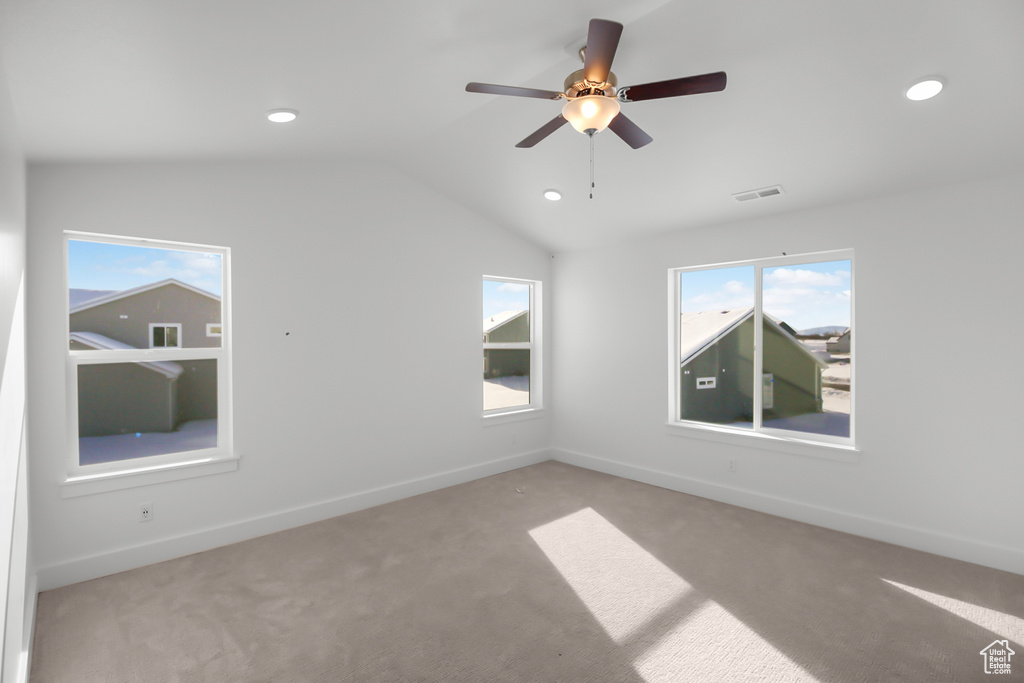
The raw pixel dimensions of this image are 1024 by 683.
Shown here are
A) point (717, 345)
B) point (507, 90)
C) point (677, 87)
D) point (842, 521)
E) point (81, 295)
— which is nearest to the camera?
point (677, 87)

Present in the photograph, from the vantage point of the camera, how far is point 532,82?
2764mm

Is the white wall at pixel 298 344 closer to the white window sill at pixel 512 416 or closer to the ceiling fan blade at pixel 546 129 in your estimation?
the white window sill at pixel 512 416

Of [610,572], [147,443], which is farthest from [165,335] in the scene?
[610,572]

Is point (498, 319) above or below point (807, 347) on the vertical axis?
above

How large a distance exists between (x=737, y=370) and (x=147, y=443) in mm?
4464

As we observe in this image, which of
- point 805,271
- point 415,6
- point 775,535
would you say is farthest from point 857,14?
point 775,535

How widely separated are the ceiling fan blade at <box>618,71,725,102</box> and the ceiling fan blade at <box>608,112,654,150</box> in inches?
4.2

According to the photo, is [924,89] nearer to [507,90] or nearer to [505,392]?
[507,90]

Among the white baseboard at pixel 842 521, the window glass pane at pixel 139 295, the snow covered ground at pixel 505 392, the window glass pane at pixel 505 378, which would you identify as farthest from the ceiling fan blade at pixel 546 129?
the white baseboard at pixel 842 521

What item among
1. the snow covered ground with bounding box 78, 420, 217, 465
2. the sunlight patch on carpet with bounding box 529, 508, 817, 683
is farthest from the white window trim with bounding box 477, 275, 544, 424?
the snow covered ground with bounding box 78, 420, 217, 465

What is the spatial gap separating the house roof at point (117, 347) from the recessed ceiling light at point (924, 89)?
14.5 ft

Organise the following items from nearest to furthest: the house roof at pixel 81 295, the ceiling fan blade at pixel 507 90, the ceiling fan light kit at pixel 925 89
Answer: the ceiling fan blade at pixel 507 90 → the ceiling fan light kit at pixel 925 89 → the house roof at pixel 81 295

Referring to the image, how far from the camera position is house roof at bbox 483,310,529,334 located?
16.8 ft

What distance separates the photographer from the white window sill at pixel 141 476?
2.83m
